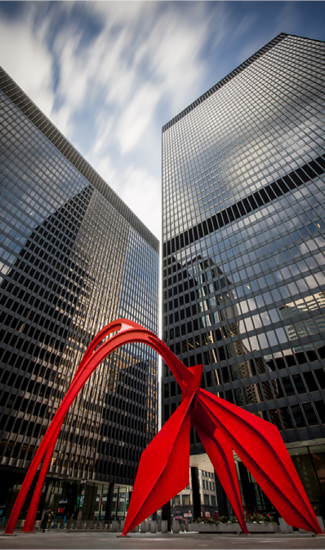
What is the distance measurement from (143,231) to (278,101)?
5926cm

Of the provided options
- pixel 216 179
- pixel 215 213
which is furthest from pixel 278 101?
pixel 215 213

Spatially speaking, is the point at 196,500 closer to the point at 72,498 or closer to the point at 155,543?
the point at 155,543

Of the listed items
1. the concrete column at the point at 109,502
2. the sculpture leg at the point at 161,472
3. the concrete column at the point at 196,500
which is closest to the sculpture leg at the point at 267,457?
the sculpture leg at the point at 161,472

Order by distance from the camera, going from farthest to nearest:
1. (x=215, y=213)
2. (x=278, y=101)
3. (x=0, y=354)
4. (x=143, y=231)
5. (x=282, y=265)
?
1. (x=143, y=231)
2. (x=278, y=101)
3. (x=215, y=213)
4. (x=0, y=354)
5. (x=282, y=265)

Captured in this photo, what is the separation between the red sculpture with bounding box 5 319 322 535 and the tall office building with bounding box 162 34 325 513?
13.0m

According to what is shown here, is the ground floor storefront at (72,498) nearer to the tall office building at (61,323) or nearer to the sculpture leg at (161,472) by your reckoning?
the tall office building at (61,323)

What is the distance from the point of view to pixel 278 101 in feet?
172

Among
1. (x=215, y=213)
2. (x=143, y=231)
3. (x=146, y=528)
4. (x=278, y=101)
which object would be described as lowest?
(x=146, y=528)

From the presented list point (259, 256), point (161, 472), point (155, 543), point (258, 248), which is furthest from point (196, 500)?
point (258, 248)

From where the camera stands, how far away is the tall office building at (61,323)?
44.0m

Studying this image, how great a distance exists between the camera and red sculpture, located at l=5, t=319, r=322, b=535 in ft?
38.9

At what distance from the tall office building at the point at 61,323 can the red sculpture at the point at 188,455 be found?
1248 inches

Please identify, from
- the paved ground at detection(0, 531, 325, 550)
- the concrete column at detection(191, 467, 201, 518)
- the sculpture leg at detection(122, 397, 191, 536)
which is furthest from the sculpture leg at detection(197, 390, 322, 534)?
the concrete column at detection(191, 467, 201, 518)

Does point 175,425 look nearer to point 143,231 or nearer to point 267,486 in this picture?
point 267,486
